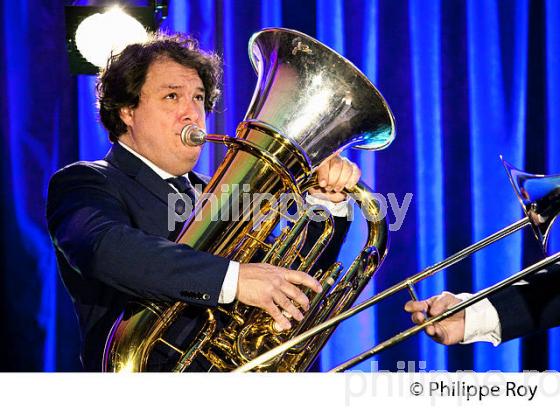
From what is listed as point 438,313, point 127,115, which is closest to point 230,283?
point 438,313

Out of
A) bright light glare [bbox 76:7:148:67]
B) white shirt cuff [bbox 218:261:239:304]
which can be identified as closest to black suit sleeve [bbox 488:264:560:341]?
white shirt cuff [bbox 218:261:239:304]

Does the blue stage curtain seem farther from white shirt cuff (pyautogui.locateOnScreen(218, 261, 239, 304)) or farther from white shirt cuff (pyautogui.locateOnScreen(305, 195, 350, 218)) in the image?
white shirt cuff (pyautogui.locateOnScreen(218, 261, 239, 304))

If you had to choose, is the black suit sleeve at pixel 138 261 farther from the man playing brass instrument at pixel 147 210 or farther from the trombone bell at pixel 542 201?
the trombone bell at pixel 542 201

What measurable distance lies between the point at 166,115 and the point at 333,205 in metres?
0.43

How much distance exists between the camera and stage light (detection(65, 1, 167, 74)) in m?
2.27

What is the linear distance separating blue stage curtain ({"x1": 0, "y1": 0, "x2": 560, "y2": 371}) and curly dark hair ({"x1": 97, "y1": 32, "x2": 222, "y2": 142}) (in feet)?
1.95

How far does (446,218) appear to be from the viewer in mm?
2598

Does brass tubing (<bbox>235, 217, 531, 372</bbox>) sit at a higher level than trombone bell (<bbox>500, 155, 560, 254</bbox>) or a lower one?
lower

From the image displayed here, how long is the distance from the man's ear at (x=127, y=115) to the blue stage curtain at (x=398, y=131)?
66cm

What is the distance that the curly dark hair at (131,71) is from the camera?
6.15 feet

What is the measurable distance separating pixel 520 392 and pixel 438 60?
6.08 ft

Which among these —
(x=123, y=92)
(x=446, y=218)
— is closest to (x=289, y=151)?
(x=123, y=92)

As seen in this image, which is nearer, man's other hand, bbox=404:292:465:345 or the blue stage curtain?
man's other hand, bbox=404:292:465:345

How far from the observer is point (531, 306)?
1.67 m
